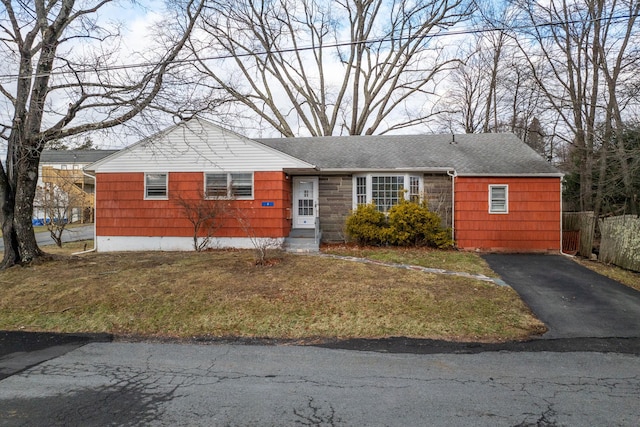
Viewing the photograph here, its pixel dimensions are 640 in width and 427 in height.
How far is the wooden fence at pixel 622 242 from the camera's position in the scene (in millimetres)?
10031

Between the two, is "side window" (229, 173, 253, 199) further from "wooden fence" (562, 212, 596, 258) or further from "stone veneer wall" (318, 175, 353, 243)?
"wooden fence" (562, 212, 596, 258)

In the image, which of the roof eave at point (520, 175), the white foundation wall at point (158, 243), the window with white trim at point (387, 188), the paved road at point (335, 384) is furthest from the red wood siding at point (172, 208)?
the paved road at point (335, 384)

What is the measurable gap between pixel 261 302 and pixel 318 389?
10.6ft

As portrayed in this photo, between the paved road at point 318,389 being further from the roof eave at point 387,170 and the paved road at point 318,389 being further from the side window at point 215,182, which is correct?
the roof eave at point 387,170

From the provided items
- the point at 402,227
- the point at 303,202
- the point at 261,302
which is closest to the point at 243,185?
the point at 303,202

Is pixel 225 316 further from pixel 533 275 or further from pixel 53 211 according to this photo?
pixel 53 211

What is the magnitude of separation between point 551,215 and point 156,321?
12485 millimetres

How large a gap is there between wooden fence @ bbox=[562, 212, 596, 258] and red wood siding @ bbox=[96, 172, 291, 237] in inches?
387

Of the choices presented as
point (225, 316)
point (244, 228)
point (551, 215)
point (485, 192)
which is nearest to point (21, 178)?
point (244, 228)

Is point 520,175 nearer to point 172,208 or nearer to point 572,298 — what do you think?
point 572,298

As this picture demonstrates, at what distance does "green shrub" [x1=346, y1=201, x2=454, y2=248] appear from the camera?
1282cm

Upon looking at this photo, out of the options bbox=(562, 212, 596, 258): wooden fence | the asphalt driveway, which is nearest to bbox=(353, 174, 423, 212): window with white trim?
the asphalt driveway

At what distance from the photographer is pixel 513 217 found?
13039 mm

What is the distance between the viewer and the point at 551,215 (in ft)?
42.4
